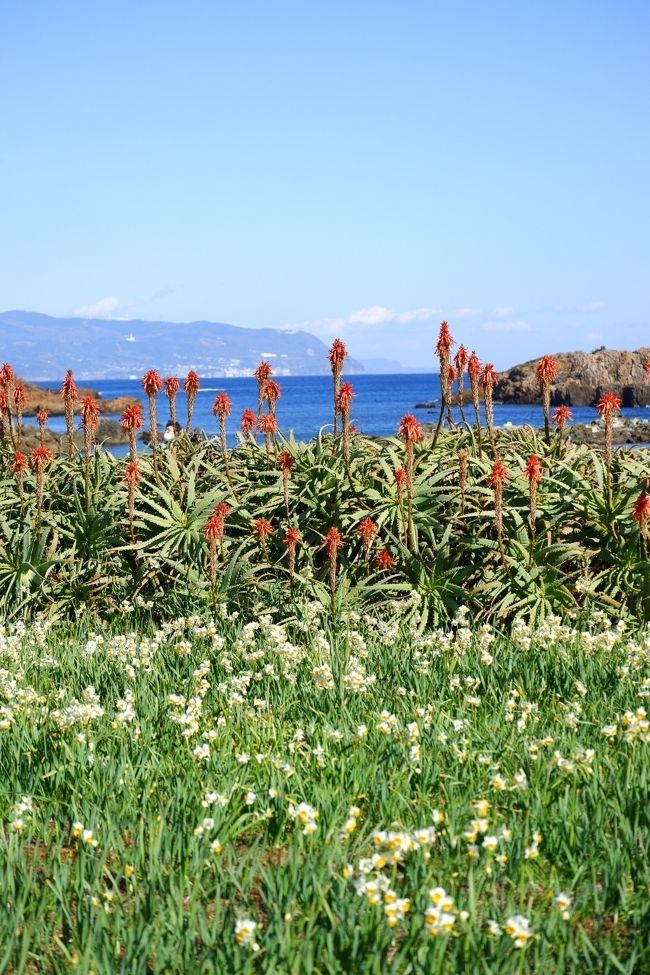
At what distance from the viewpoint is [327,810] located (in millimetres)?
3984

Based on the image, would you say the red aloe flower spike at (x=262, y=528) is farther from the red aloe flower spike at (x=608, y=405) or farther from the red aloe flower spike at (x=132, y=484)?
the red aloe flower spike at (x=608, y=405)

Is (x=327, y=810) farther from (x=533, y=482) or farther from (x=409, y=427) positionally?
(x=409, y=427)

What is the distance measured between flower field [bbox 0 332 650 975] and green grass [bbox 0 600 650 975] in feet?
0.06

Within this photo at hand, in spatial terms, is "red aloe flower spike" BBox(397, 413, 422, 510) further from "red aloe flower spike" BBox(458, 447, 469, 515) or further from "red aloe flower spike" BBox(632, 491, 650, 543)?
"red aloe flower spike" BBox(632, 491, 650, 543)

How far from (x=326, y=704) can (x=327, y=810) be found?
1.40m

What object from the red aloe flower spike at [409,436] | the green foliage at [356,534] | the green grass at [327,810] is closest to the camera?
the green grass at [327,810]

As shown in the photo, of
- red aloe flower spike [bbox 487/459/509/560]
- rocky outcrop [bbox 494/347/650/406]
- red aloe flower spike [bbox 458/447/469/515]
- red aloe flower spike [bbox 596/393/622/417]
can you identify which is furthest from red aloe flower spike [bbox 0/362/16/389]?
rocky outcrop [bbox 494/347/650/406]

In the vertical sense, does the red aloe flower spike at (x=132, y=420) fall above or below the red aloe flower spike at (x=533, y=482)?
above

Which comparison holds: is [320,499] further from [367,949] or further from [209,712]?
[367,949]

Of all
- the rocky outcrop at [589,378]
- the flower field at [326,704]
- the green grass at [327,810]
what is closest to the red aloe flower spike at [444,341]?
the flower field at [326,704]

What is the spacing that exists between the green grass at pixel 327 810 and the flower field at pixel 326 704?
0.06ft

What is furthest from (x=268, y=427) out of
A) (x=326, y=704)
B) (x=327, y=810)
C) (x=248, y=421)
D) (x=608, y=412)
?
(x=327, y=810)

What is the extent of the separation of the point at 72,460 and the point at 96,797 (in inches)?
247

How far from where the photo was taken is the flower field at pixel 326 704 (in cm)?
329
